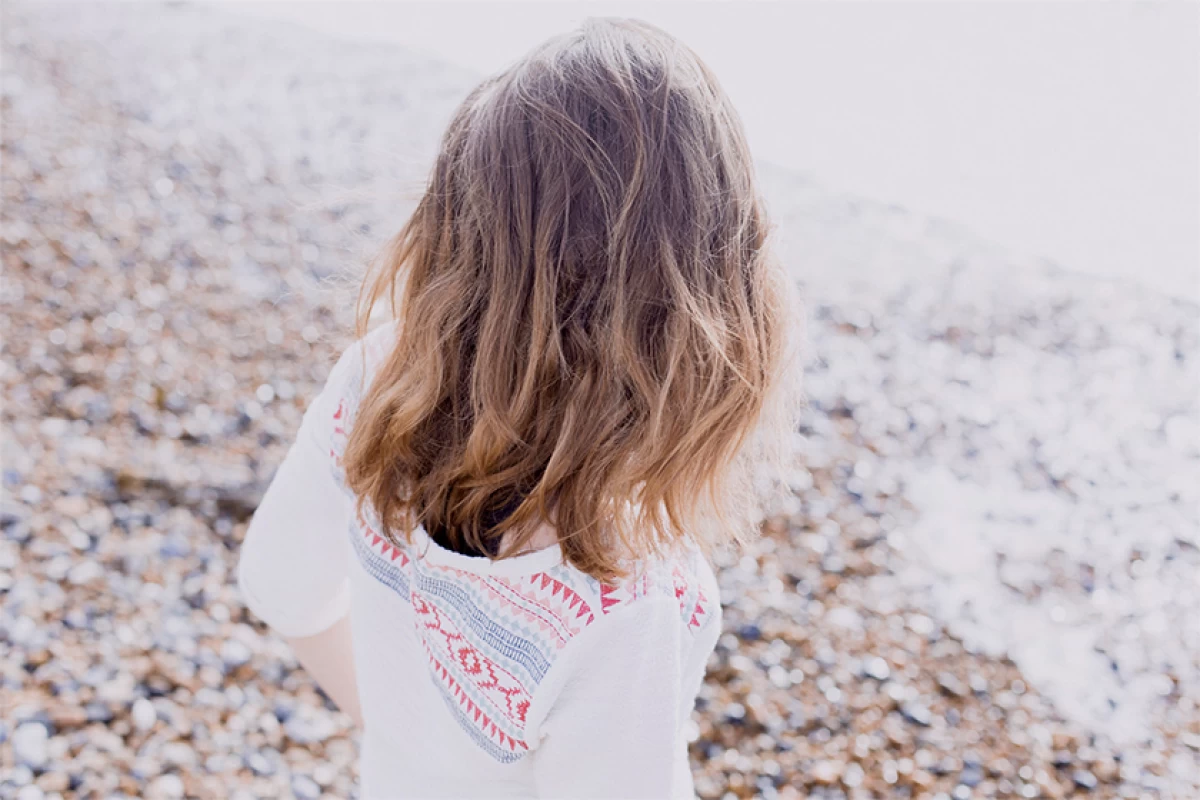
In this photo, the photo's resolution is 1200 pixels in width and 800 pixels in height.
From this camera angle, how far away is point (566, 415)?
1.02 m

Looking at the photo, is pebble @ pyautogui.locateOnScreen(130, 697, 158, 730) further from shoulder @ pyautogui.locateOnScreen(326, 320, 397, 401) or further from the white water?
the white water

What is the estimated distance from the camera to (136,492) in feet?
9.24

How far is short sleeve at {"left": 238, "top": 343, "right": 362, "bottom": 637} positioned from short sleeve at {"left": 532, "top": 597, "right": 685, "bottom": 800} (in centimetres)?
42

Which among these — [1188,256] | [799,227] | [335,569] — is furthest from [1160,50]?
[335,569]

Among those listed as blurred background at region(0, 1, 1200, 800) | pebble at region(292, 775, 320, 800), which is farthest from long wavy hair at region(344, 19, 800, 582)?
pebble at region(292, 775, 320, 800)

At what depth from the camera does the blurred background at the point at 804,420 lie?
243 cm

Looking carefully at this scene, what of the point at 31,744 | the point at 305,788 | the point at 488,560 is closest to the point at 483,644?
the point at 488,560

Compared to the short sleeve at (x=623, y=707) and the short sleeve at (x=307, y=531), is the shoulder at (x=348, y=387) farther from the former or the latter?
the short sleeve at (x=623, y=707)

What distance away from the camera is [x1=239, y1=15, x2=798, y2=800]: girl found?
3.08ft

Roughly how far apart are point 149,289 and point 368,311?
2.94 meters

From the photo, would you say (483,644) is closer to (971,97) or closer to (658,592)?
(658,592)

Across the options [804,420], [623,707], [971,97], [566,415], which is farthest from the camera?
[971,97]

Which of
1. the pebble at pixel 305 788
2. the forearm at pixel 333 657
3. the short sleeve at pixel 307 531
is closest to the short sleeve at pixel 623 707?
the short sleeve at pixel 307 531

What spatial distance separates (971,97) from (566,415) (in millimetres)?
7367
